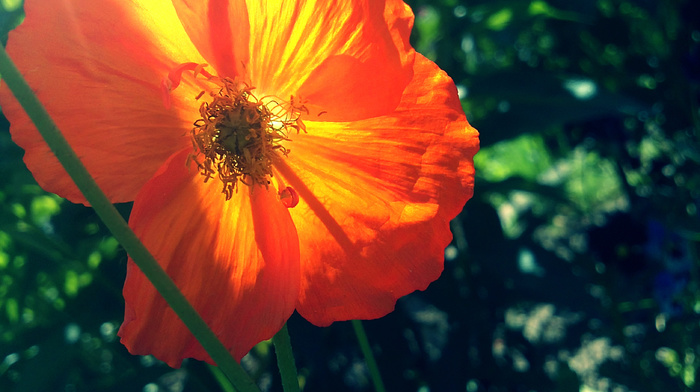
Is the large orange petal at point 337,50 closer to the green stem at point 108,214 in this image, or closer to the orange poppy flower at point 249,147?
the orange poppy flower at point 249,147

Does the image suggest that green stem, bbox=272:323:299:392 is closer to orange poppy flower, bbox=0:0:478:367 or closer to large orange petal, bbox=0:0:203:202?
orange poppy flower, bbox=0:0:478:367

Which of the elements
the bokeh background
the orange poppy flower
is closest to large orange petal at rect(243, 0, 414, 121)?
the orange poppy flower

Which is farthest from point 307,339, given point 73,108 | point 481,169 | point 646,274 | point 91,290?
point 646,274

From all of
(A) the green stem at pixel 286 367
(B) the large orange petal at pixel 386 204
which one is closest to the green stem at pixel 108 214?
(A) the green stem at pixel 286 367

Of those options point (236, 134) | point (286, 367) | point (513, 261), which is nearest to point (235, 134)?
point (236, 134)

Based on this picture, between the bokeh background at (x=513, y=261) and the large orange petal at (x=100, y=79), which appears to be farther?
the bokeh background at (x=513, y=261)

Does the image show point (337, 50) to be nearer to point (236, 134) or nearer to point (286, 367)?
point (236, 134)
